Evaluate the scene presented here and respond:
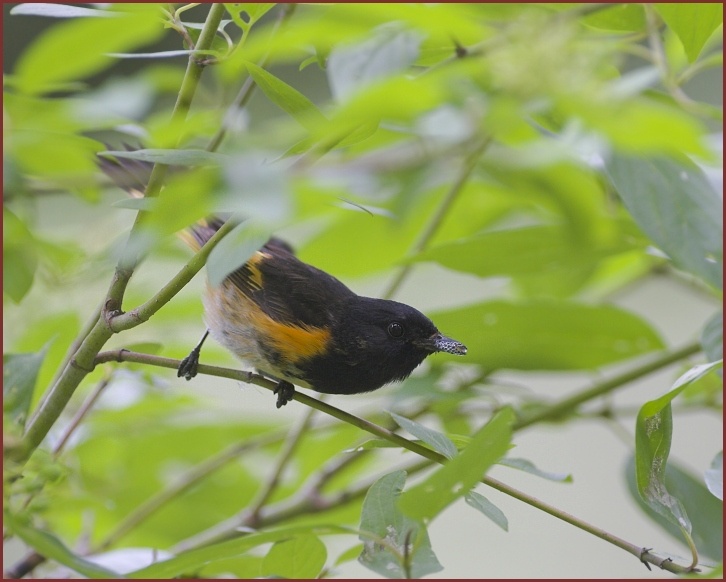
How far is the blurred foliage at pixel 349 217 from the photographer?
812mm

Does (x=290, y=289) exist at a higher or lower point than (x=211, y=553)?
lower

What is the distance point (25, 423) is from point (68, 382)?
6.1 inches

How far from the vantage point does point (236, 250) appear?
0.92 meters

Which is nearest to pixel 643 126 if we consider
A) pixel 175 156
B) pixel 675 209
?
pixel 175 156

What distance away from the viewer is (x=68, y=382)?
135 cm

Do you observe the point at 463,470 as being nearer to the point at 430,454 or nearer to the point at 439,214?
the point at 430,454

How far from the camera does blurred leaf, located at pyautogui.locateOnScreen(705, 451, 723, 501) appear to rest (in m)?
1.49

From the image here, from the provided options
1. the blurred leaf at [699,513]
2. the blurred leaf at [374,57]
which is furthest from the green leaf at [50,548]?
the blurred leaf at [699,513]

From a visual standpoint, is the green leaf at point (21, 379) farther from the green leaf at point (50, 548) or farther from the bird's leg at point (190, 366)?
the green leaf at point (50, 548)

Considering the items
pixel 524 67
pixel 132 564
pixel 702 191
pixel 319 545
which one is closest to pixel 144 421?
pixel 132 564

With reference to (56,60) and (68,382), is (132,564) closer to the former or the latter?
(68,382)

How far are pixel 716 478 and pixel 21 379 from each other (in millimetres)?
1243

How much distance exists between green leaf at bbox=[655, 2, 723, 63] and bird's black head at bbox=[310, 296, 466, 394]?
87cm

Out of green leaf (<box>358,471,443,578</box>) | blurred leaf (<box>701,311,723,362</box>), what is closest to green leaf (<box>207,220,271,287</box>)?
green leaf (<box>358,471,443,578</box>)
